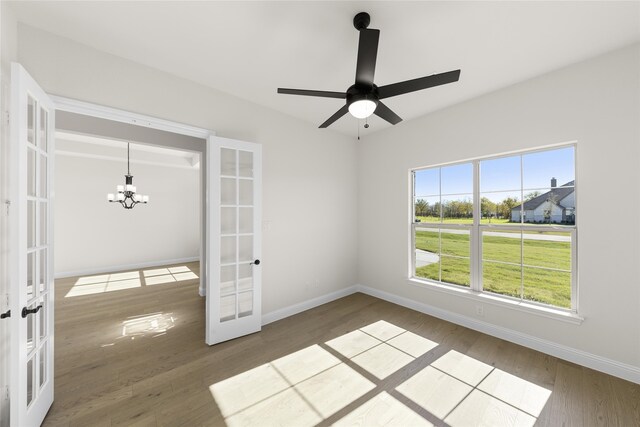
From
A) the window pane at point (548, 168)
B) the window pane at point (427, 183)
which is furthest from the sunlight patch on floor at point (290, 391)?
the window pane at point (548, 168)

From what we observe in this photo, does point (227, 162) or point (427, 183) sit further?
point (427, 183)

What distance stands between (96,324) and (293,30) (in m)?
4.08

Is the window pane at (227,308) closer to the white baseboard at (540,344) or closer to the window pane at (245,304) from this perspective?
the window pane at (245,304)

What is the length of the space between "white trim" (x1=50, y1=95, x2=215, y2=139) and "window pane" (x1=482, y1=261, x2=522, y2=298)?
12.1 ft

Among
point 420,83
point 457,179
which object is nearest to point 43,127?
point 420,83

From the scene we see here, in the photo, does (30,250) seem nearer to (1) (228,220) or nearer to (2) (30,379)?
(2) (30,379)

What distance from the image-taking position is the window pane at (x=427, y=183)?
3449 millimetres

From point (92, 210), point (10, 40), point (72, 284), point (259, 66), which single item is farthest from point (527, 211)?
point (92, 210)

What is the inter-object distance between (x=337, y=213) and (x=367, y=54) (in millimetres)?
2793

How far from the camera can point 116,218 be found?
604 centimetres

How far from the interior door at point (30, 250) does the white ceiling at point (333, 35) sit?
764mm

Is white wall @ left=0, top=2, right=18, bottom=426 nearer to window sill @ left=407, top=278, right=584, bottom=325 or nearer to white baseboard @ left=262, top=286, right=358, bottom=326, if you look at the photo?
white baseboard @ left=262, top=286, right=358, bottom=326

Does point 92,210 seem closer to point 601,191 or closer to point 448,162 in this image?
point 448,162

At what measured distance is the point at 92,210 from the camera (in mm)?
5719
